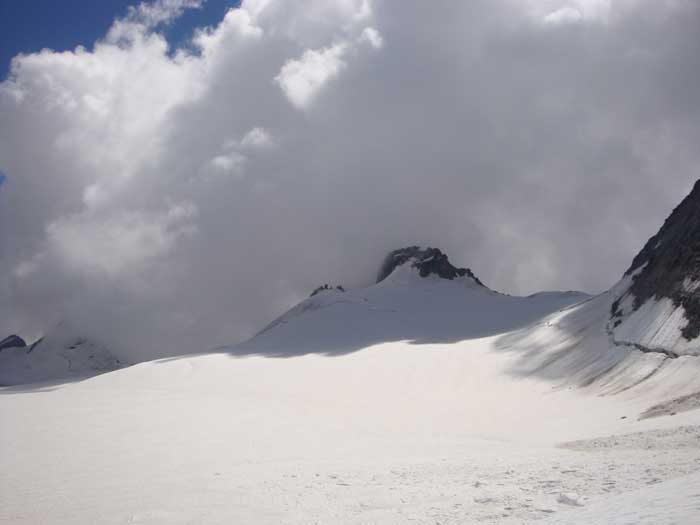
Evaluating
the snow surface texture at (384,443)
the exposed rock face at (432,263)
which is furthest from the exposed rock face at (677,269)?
the exposed rock face at (432,263)

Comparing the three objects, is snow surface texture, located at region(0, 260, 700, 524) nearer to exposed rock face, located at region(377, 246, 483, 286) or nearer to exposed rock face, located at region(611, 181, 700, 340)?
exposed rock face, located at region(611, 181, 700, 340)

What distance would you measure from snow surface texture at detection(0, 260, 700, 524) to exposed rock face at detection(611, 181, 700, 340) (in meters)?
3.50

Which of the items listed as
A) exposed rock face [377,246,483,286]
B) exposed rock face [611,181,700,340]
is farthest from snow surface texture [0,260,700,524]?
exposed rock face [377,246,483,286]

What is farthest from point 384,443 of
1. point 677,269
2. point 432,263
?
point 432,263

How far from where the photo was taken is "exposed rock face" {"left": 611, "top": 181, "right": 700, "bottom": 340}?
2734cm

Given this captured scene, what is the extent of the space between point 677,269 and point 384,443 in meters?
23.7

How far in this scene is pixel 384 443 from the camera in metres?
18.0

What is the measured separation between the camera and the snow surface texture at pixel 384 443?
956 cm

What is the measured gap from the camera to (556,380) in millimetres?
32562

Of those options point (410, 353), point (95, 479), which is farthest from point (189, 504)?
point (410, 353)

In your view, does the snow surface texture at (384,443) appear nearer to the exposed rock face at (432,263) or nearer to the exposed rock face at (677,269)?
the exposed rock face at (677,269)

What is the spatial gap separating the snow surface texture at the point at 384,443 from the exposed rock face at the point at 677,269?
350cm

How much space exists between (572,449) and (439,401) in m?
17.6

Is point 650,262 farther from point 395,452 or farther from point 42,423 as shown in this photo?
point 42,423
